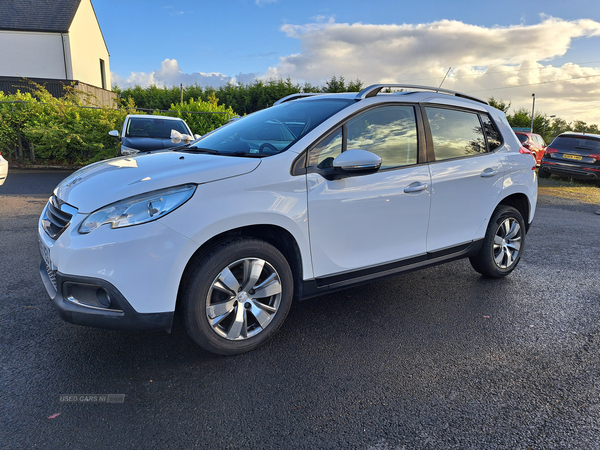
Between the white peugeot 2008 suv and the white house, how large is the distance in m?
28.7

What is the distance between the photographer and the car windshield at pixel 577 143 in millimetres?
14500

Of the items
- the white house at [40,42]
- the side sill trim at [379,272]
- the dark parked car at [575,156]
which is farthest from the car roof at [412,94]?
the white house at [40,42]

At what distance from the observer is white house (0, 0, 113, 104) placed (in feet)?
89.7

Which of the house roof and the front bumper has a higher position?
the house roof

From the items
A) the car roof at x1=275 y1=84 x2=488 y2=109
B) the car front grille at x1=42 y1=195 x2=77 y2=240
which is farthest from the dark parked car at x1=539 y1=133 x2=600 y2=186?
the car front grille at x1=42 y1=195 x2=77 y2=240

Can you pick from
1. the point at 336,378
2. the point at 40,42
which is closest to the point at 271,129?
the point at 336,378

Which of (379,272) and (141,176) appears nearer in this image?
(141,176)

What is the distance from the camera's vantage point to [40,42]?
90.4 ft

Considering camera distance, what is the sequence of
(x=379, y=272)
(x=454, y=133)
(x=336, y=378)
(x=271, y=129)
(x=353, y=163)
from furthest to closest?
(x=454, y=133) < (x=271, y=129) < (x=379, y=272) < (x=353, y=163) < (x=336, y=378)

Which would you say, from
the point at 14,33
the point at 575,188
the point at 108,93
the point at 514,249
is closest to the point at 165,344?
the point at 514,249

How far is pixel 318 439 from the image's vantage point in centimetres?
216

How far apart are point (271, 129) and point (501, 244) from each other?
263cm

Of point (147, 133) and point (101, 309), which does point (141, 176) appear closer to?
point (101, 309)

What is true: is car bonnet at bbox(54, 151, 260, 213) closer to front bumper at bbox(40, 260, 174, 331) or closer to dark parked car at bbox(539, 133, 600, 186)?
front bumper at bbox(40, 260, 174, 331)
